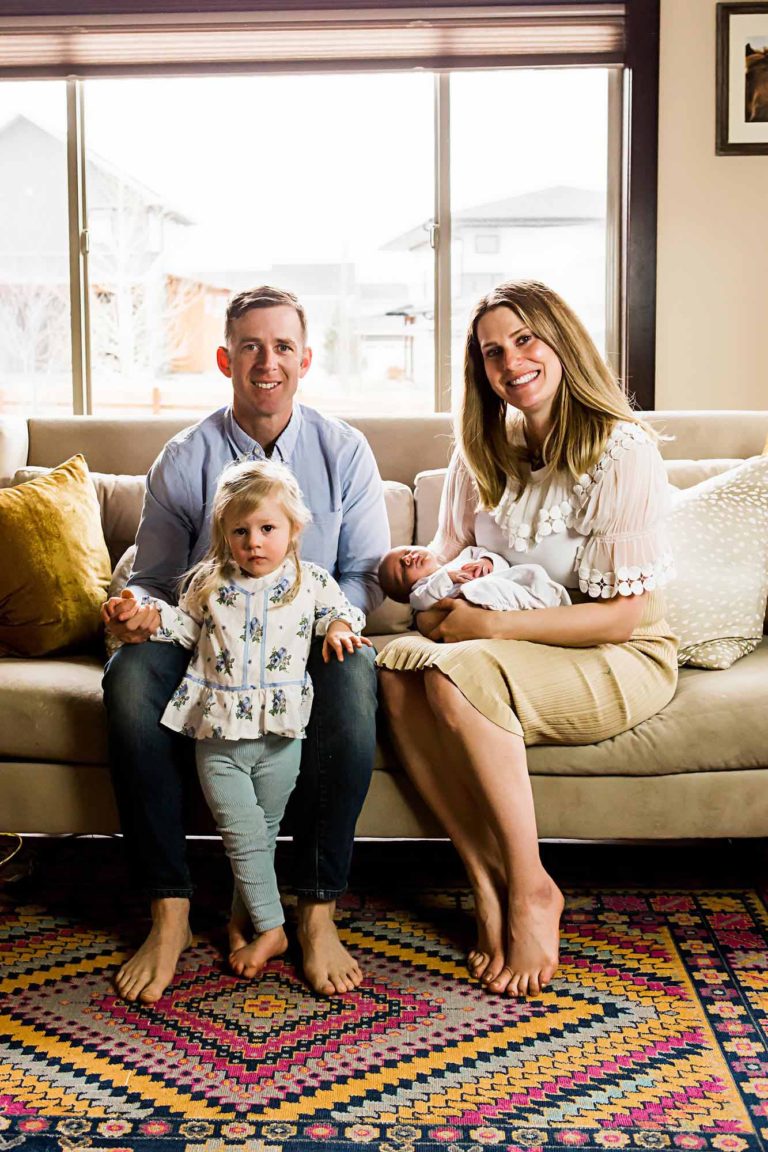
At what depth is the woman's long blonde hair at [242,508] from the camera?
72.9 inches

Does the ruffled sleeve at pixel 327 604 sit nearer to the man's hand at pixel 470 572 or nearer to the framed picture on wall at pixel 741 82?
the man's hand at pixel 470 572

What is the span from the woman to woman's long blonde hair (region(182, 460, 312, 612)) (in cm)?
26

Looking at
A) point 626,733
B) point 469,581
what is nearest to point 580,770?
point 626,733

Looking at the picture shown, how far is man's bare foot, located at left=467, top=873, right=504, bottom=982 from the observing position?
184cm

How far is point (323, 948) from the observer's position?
1.84m

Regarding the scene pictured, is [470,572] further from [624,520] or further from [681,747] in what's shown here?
[681,747]

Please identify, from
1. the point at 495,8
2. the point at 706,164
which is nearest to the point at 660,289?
the point at 706,164

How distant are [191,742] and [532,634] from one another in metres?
0.58

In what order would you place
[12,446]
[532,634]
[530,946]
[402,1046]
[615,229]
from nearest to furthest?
[402,1046] → [530,946] → [532,634] → [12,446] → [615,229]

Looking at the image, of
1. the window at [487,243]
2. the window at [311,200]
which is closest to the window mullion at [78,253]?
the window at [311,200]

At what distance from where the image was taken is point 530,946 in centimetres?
180

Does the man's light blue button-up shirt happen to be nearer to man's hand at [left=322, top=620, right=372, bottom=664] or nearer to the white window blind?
man's hand at [left=322, top=620, right=372, bottom=664]

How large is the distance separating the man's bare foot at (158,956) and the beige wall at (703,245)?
2.21 m

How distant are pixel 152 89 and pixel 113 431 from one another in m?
1.39
